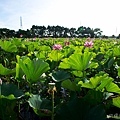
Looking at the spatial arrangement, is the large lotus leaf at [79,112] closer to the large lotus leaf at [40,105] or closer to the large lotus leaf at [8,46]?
the large lotus leaf at [40,105]

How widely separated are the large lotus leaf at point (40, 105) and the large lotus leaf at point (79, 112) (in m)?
0.07

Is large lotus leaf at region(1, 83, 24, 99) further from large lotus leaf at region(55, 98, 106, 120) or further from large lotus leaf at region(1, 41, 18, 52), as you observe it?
large lotus leaf at region(1, 41, 18, 52)

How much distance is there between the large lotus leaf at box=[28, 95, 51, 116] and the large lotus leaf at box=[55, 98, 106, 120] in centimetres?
7

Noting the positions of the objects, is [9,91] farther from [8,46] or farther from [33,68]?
[8,46]

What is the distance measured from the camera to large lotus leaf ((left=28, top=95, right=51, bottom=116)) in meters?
0.69

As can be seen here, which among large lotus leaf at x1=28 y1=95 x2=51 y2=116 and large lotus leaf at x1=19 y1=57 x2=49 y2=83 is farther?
large lotus leaf at x1=19 y1=57 x2=49 y2=83

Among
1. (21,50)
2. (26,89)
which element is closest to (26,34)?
(21,50)

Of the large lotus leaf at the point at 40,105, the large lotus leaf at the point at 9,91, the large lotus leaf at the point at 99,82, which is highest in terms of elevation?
Result: the large lotus leaf at the point at 99,82

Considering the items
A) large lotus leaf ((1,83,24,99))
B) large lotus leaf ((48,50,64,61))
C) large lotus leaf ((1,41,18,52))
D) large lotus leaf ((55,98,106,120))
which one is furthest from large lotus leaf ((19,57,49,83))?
large lotus leaf ((1,41,18,52))

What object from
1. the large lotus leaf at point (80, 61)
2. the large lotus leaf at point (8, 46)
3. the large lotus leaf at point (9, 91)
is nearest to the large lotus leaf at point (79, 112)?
the large lotus leaf at point (9, 91)

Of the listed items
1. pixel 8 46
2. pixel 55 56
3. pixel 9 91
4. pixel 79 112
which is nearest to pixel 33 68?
pixel 9 91

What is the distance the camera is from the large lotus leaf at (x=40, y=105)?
69cm

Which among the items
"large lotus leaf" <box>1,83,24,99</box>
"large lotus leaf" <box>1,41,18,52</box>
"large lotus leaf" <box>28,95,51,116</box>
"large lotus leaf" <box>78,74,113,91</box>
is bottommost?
"large lotus leaf" <box>28,95,51,116</box>

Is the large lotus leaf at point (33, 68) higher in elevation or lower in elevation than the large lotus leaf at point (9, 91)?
higher
